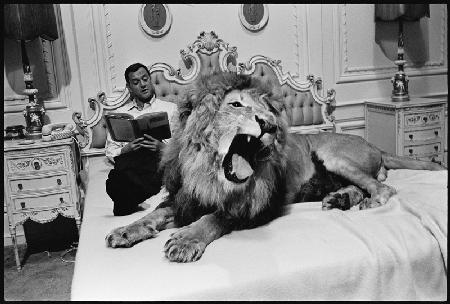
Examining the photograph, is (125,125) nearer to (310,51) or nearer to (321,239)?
(321,239)

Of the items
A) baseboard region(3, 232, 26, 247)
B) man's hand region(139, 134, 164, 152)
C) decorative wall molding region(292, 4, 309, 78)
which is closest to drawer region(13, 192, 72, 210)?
baseboard region(3, 232, 26, 247)

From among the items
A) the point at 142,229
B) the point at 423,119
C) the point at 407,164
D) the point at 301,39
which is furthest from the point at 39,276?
the point at 423,119

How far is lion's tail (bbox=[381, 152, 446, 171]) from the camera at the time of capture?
102 inches

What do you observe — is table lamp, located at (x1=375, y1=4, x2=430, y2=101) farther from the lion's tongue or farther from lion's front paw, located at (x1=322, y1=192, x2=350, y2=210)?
the lion's tongue

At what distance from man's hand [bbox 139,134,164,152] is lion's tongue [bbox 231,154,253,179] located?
1179 millimetres

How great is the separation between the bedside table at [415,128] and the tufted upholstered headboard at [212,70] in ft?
2.10

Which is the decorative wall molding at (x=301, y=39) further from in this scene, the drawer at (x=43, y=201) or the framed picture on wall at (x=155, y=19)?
the drawer at (x=43, y=201)

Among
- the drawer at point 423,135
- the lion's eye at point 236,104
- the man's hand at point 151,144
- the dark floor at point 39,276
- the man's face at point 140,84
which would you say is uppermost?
the man's face at point 140,84

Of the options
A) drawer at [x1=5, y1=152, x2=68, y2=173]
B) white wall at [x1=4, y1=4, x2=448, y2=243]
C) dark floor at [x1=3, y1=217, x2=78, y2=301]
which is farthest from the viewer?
white wall at [x1=4, y1=4, x2=448, y2=243]

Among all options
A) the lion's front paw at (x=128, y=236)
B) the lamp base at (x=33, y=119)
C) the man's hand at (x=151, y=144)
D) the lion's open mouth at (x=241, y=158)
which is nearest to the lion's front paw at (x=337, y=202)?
the lion's open mouth at (x=241, y=158)

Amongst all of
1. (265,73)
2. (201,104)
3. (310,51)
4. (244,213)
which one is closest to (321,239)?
(244,213)

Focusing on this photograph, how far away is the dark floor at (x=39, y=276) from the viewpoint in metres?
2.85

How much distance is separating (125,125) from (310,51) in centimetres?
259

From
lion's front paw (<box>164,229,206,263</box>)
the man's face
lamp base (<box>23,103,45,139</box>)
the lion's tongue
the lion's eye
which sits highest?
the man's face
